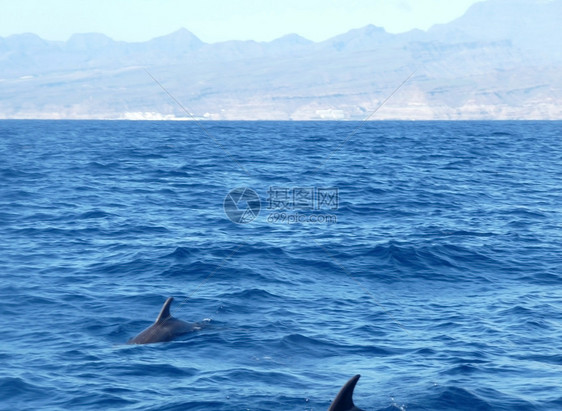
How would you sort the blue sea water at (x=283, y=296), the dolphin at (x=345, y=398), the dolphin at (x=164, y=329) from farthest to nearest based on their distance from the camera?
1. the dolphin at (x=164, y=329)
2. the blue sea water at (x=283, y=296)
3. the dolphin at (x=345, y=398)

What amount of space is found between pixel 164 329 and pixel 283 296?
4919 mm

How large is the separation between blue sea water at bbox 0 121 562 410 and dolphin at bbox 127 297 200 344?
13.6 inches

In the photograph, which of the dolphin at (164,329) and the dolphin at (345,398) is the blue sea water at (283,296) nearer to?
the dolphin at (164,329)

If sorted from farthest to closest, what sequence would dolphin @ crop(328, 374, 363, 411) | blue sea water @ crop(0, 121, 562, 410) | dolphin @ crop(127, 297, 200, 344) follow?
dolphin @ crop(127, 297, 200, 344) < blue sea water @ crop(0, 121, 562, 410) < dolphin @ crop(328, 374, 363, 411)

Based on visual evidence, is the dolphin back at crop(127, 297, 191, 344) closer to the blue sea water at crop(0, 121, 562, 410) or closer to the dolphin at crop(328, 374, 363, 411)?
the blue sea water at crop(0, 121, 562, 410)

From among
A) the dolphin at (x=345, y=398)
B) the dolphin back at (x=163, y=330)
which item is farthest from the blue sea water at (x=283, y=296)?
the dolphin at (x=345, y=398)

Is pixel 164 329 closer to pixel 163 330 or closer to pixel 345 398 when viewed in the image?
pixel 163 330

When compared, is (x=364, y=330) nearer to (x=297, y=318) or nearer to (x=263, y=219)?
(x=297, y=318)

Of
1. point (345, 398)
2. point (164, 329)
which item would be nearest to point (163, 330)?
point (164, 329)

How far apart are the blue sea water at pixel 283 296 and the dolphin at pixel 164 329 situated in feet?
1.13

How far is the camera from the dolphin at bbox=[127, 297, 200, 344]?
16375mm

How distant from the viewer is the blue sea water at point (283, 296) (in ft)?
45.4

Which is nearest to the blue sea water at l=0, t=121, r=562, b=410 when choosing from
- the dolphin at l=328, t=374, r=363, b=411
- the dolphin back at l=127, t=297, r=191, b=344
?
the dolphin back at l=127, t=297, r=191, b=344

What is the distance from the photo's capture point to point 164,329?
1667 centimetres
